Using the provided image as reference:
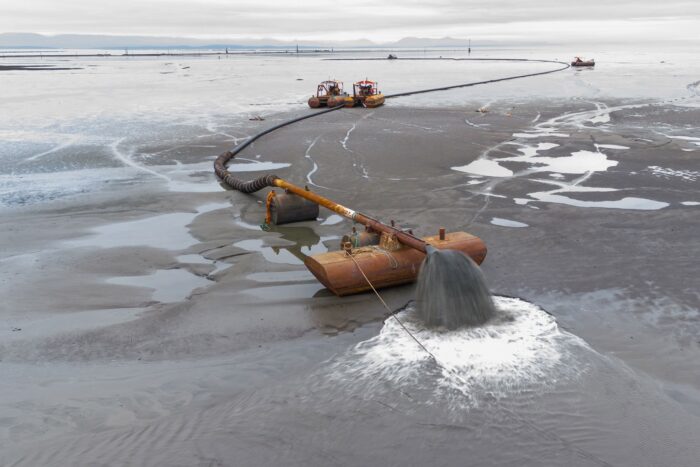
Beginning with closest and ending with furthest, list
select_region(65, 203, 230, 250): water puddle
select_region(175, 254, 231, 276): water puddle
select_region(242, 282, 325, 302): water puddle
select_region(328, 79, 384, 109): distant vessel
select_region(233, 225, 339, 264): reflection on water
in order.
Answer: select_region(242, 282, 325, 302): water puddle < select_region(175, 254, 231, 276): water puddle < select_region(233, 225, 339, 264): reflection on water < select_region(65, 203, 230, 250): water puddle < select_region(328, 79, 384, 109): distant vessel

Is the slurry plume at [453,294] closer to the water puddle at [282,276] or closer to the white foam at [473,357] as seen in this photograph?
the white foam at [473,357]

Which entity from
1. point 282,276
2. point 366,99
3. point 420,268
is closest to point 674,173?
point 420,268

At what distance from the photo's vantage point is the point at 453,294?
703cm

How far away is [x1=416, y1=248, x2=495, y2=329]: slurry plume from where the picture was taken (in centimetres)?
698

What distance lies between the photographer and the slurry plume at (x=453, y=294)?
6984mm

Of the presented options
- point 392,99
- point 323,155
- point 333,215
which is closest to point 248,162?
point 323,155

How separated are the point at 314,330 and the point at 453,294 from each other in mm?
1712

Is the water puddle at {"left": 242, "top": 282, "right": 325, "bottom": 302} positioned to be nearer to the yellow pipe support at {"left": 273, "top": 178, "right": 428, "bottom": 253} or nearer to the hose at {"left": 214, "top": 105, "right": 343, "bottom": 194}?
the yellow pipe support at {"left": 273, "top": 178, "right": 428, "bottom": 253}

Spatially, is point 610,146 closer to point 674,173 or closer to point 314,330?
point 674,173

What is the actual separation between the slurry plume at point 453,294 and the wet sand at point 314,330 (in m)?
0.62

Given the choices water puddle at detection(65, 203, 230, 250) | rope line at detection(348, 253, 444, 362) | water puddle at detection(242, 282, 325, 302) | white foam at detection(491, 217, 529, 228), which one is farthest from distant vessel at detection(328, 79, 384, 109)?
rope line at detection(348, 253, 444, 362)

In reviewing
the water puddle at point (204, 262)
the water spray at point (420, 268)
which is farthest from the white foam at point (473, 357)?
the water puddle at point (204, 262)

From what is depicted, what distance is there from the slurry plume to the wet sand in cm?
62

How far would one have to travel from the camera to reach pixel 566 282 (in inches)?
329
